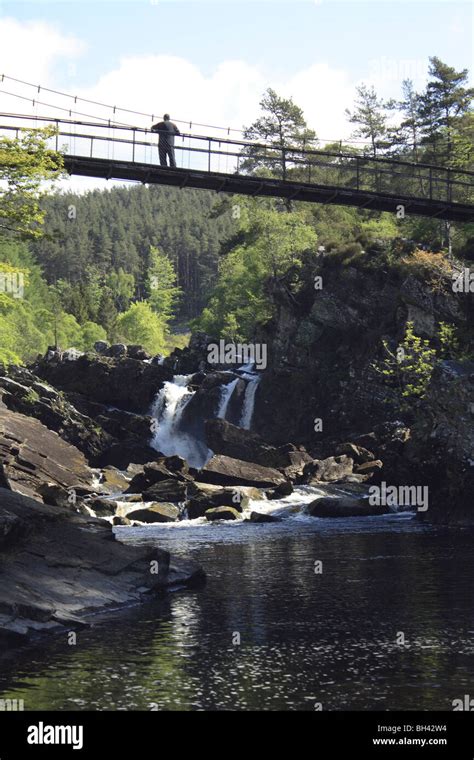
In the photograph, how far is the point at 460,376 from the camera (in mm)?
44562

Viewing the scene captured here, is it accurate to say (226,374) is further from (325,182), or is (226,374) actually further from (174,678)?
(174,678)

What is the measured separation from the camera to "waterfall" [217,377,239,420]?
67.6 meters

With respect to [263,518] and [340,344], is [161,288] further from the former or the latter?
[263,518]

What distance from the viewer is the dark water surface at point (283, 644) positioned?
16609 millimetres

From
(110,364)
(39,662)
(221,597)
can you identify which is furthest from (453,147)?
(39,662)

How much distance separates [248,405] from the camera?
6762 cm

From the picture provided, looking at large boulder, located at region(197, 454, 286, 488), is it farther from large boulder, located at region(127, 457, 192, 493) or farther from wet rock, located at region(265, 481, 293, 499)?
wet rock, located at region(265, 481, 293, 499)

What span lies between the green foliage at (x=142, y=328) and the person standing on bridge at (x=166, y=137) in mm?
86675

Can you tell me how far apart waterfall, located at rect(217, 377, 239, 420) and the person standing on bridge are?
22.8 meters

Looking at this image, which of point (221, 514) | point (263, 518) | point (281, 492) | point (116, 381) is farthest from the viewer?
point (116, 381)

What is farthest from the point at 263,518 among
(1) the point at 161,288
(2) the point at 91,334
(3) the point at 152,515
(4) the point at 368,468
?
(1) the point at 161,288

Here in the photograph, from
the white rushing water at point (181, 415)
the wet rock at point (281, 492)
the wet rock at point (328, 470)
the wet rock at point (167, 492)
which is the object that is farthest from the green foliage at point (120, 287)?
the wet rock at point (281, 492)

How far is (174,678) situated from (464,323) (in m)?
44.8

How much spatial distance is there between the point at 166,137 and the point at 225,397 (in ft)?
81.0
